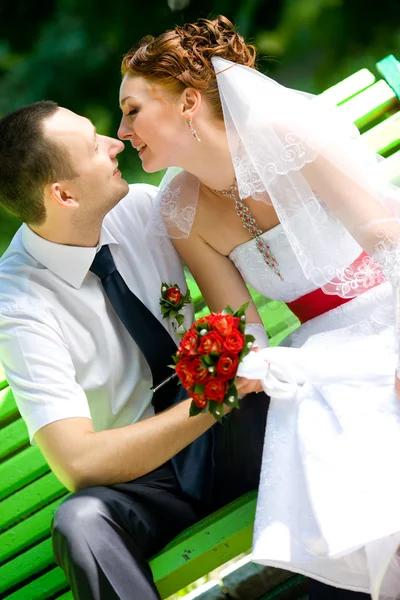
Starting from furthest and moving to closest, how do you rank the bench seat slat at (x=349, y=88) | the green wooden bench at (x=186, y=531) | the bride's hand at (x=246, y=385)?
the bench seat slat at (x=349, y=88), the green wooden bench at (x=186, y=531), the bride's hand at (x=246, y=385)

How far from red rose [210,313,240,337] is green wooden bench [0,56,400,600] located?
65 cm

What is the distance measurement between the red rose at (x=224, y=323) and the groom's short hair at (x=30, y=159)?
2.66 ft

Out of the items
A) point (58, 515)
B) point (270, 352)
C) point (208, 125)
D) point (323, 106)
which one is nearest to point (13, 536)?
point (58, 515)

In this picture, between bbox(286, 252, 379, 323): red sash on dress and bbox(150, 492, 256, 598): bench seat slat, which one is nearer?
bbox(150, 492, 256, 598): bench seat slat

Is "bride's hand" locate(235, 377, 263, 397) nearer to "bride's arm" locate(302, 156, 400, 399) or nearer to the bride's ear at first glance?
"bride's arm" locate(302, 156, 400, 399)

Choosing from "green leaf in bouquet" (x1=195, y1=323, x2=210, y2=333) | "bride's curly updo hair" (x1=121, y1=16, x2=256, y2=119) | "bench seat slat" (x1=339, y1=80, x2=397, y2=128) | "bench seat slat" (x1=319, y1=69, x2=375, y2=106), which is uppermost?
"bride's curly updo hair" (x1=121, y1=16, x2=256, y2=119)

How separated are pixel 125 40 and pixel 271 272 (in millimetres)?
3905

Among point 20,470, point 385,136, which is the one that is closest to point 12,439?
point 20,470

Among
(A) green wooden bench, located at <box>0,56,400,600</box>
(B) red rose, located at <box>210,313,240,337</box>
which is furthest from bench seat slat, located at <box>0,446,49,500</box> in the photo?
(B) red rose, located at <box>210,313,240,337</box>

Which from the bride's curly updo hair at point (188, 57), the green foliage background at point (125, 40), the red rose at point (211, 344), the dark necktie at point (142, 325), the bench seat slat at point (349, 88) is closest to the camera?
the red rose at point (211, 344)

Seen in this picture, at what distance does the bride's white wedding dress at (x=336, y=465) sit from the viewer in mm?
2082

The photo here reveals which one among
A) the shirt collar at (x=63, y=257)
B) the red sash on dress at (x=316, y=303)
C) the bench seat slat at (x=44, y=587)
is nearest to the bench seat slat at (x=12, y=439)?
the bench seat slat at (x=44, y=587)

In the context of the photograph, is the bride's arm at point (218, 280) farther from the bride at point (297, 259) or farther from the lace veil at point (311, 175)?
the lace veil at point (311, 175)

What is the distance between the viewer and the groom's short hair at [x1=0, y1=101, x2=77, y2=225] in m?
2.73
